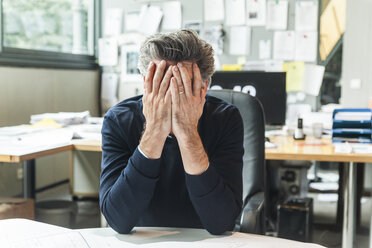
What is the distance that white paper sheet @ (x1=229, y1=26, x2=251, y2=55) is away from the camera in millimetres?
3916

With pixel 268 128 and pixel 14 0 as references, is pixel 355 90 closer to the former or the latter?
pixel 268 128

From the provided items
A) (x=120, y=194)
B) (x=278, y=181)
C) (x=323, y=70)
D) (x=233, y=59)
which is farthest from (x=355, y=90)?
(x=120, y=194)

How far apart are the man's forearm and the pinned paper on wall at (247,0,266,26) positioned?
2956mm

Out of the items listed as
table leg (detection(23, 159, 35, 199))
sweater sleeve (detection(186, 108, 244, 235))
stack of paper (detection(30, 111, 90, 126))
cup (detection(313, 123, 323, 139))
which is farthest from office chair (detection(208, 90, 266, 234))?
table leg (detection(23, 159, 35, 199))

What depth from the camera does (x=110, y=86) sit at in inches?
173

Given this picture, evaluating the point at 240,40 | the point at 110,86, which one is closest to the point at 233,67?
the point at 240,40

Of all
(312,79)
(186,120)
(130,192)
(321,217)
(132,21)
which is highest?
(132,21)

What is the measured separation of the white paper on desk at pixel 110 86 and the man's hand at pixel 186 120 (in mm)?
3304

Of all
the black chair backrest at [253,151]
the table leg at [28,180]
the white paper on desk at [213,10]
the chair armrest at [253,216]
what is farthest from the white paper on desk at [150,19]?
the chair armrest at [253,216]

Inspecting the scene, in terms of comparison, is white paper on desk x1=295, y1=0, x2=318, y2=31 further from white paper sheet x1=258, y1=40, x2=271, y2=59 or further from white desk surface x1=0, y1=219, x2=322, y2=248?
white desk surface x1=0, y1=219, x2=322, y2=248

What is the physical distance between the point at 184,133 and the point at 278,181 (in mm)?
2012

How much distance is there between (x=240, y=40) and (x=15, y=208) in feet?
7.96

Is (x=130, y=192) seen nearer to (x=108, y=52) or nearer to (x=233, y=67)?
(x=233, y=67)

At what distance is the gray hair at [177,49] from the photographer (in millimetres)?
1151
